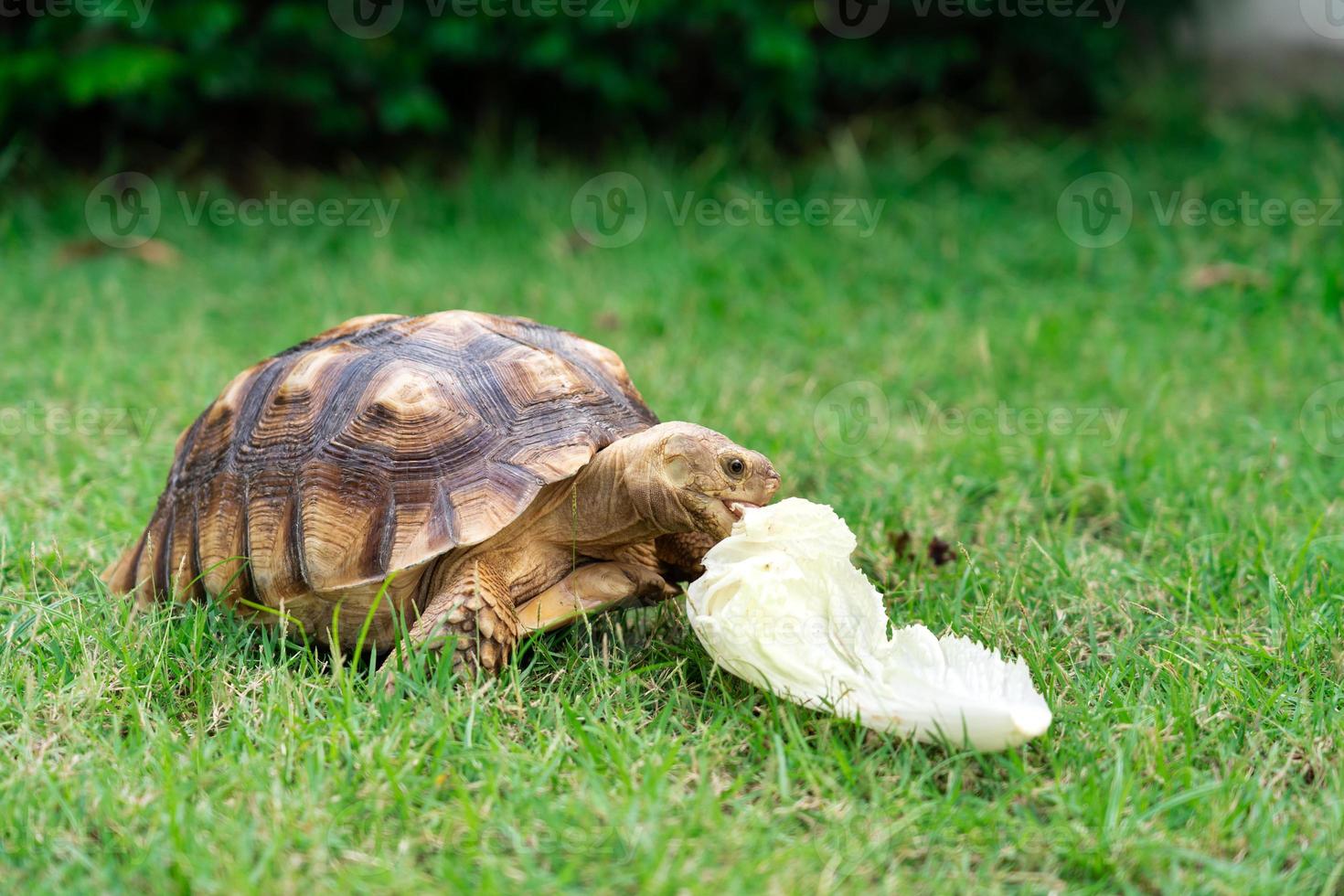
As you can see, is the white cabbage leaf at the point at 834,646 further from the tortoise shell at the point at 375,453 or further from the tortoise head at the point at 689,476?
the tortoise shell at the point at 375,453

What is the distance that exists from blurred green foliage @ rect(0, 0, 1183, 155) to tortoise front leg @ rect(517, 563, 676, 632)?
4.02 m

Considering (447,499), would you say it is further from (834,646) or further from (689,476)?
(834,646)

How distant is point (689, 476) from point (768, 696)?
16.2 inches

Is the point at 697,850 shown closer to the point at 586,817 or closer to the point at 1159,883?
the point at 586,817

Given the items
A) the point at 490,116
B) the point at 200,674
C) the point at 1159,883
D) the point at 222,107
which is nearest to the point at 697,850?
the point at 1159,883

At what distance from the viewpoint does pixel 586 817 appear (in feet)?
5.49

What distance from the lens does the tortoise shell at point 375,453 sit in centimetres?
215

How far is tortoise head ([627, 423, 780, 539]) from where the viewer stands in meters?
2.14

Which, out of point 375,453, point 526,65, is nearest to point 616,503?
point 375,453

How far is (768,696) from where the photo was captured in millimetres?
1963

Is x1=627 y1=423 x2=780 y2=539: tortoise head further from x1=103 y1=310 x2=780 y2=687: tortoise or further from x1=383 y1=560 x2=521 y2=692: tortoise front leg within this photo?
x1=383 y1=560 x2=521 y2=692: tortoise front leg

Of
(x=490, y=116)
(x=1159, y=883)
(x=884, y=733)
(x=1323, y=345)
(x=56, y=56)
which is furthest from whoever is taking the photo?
(x=490, y=116)

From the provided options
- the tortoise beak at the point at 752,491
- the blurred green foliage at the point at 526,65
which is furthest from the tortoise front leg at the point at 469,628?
the blurred green foliage at the point at 526,65

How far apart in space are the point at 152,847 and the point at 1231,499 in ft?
A: 8.04
